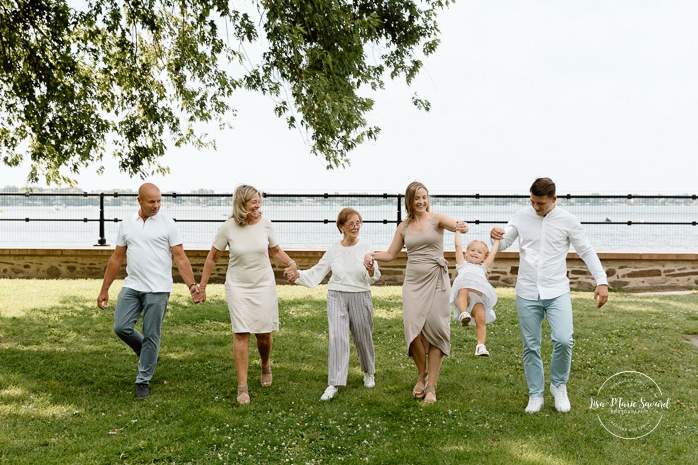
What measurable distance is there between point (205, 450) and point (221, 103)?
7291 mm

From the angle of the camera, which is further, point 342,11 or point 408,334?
point 342,11

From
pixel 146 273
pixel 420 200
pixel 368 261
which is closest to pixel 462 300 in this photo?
pixel 368 261

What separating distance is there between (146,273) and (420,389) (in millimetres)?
2713

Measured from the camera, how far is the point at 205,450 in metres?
4.90

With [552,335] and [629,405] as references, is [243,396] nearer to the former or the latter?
[552,335]

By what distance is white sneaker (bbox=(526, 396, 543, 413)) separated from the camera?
573 cm

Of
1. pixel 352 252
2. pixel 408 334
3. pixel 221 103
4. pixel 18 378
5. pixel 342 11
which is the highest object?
pixel 342 11

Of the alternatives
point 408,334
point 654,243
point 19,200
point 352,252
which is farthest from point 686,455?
point 19,200

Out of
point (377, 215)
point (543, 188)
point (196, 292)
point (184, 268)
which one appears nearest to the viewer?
point (543, 188)

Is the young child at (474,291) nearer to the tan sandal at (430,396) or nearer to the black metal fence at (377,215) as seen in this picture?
the tan sandal at (430,396)

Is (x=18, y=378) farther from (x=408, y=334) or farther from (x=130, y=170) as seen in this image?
(x=130, y=170)

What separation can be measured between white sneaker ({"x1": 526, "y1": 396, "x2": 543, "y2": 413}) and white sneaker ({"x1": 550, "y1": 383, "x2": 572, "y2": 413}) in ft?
0.46

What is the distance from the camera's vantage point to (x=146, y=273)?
602 cm

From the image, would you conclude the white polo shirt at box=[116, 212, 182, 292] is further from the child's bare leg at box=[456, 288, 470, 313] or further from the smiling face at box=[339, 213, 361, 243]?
the child's bare leg at box=[456, 288, 470, 313]
